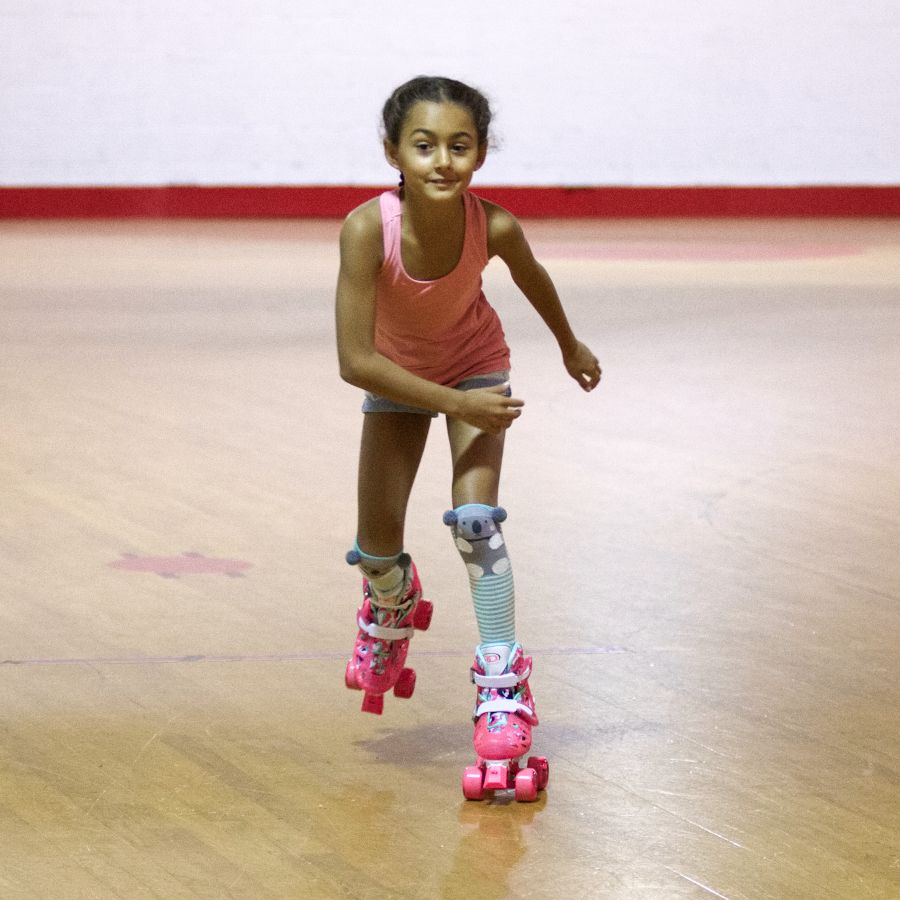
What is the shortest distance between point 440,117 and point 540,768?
0.87 m

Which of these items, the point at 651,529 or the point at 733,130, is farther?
the point at 733,130

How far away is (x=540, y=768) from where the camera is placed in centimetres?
213

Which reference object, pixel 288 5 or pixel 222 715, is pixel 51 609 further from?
pixel 288 5

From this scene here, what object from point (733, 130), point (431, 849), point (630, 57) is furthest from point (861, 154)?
point (431, 849)

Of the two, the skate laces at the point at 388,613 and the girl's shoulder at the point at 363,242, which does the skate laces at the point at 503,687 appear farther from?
the girl's shoulder at the point at 363,242

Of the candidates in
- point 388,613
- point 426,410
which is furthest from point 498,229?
point 388,613

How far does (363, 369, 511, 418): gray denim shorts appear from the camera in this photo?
7.46ft

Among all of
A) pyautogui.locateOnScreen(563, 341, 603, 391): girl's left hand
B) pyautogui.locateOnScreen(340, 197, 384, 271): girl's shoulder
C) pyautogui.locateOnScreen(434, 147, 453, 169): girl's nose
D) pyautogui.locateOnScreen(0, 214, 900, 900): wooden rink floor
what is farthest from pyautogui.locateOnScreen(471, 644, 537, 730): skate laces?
pyautogui.locateOnScreen(434, 147, 453, 169): girl's nose

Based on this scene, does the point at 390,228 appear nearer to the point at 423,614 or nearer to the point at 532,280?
the point at 532,280

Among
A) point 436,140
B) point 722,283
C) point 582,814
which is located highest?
point 436,140

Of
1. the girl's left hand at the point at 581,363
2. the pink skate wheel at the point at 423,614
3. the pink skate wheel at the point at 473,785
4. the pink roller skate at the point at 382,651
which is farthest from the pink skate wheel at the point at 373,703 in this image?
the girl's left hand at the point at 581,363

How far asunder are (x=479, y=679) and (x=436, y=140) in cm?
73

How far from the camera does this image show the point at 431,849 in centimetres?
194

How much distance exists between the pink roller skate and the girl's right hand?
370 millimetres
